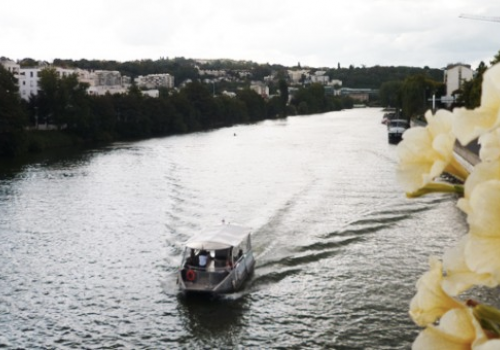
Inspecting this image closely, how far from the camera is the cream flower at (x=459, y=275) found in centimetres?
116

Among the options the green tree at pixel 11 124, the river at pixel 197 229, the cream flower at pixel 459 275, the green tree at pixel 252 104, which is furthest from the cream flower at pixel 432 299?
the green tree at pixel 252 104

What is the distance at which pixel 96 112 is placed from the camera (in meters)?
76.6

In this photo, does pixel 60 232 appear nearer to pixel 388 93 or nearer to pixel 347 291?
pixel 347 291

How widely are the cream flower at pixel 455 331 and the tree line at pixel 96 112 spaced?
2363 inches

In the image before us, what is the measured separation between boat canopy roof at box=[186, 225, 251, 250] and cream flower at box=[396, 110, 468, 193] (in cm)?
1988

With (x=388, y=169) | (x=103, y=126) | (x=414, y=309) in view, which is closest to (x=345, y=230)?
(x=388, y=169)

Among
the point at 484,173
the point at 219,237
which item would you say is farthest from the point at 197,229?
the point at 484,173

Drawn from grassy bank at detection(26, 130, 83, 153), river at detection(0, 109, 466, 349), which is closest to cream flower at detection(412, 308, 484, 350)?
river at detection(0, 109, 466, 349)

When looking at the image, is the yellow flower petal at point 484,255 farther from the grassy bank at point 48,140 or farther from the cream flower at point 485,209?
the grassy bank at point 48,140

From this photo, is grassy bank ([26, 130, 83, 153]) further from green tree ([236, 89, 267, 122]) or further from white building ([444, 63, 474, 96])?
white building ([444, 63, 474, 96])

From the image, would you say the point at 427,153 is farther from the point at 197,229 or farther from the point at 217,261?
the point at 197,229

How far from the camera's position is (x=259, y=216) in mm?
29547

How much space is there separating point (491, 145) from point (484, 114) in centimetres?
6

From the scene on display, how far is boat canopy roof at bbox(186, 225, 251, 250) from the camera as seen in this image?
21344 millimetres
